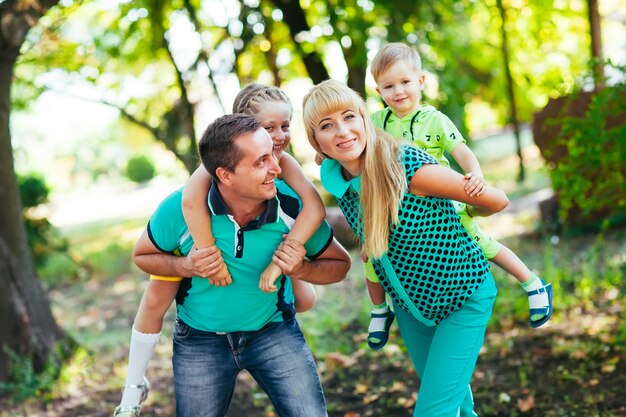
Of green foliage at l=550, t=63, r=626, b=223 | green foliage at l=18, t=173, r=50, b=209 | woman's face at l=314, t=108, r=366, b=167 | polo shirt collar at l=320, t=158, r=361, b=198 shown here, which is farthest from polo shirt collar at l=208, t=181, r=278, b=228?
green foliage at l=18, t=173, r=50, b=209

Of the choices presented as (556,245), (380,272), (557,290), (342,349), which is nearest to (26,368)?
(342,349)

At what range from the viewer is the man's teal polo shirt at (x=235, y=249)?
9.79 feet

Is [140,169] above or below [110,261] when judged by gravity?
above

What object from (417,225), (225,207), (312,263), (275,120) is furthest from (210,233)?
(417,225)

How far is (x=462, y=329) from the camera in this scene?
116 inches

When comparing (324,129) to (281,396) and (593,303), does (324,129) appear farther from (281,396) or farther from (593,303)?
(593,303)

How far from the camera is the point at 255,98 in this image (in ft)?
10.4

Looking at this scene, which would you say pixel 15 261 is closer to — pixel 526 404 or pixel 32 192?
pixel 526 404

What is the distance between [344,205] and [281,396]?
846 millimetres

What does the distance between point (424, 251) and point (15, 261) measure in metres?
4.11

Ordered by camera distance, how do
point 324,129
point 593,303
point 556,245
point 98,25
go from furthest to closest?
1. point 98,25
2. point 556,245
3. point 593,303
4. point 324,129

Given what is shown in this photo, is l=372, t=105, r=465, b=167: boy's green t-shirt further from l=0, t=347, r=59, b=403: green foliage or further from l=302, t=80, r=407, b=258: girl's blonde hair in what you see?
l=0, t=347, r=59, b=403: green foliage

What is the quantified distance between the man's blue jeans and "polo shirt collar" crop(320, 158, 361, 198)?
2.22 feet

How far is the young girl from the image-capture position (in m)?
2.90
